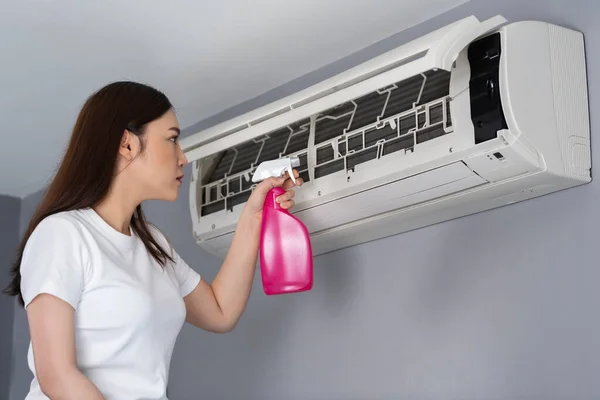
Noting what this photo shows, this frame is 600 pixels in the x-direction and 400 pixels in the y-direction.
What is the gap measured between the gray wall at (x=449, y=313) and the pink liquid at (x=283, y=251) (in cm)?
37

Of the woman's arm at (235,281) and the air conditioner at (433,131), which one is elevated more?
the air conditioner at (433,131)

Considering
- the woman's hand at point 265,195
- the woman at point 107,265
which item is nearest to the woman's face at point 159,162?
the woman at point 107,265

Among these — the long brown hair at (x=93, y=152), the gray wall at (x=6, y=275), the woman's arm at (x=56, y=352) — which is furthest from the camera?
the gray wall at (x=6, y=275)

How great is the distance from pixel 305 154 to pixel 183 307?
615 mm

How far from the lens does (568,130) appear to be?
1.70 metres

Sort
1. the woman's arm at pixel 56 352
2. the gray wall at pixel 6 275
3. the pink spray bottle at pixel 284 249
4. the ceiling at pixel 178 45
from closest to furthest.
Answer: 1. the woman's arm at pixel 56 352
2. the pink spray bottle at pixel 284 249
3. the ceiling at pixel 178 45
4. the gray wall at pixel 6 275

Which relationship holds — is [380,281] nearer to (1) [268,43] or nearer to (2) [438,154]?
(2) [438,154]

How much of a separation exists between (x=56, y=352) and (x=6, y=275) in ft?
6.64

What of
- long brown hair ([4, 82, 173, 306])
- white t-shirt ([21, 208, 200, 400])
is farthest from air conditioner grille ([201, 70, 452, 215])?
white t-shirt ([21, 208, 200, 400])

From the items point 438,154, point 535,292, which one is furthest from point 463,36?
point 535,292

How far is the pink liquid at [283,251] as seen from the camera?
1.78 metres

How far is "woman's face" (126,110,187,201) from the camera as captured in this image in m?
1.60

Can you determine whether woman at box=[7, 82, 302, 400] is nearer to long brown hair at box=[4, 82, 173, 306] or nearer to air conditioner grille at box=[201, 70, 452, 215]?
long brown hair at box=[4, 82, 173, 306]

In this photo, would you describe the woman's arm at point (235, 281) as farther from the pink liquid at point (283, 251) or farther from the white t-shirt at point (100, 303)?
the white t-shirt at point (100, 303)
